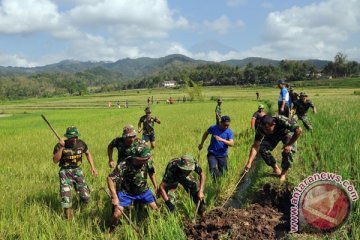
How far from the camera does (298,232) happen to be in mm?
5082

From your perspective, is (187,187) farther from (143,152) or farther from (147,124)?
(147,124)

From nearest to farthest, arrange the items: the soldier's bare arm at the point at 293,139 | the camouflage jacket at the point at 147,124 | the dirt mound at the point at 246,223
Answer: the dirt mound at the point at 246,223
the soldier's bare arm at the point at 293,139
the camouflage jacket at the point at 147,124

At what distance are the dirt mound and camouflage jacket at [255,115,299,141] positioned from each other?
1.26m

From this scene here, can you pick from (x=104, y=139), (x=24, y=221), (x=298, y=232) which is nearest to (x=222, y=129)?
(x=298, y=232)

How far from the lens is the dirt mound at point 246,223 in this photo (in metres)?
5.13

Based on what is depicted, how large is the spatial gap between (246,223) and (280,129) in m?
2.72

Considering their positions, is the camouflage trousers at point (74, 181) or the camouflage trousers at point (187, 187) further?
the camouflage trousers at point (74, 181)

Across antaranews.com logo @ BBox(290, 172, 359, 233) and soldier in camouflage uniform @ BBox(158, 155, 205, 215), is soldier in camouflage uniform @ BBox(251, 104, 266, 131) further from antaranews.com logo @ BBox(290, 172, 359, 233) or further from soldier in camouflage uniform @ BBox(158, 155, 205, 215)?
antaranews.com logo @ BBox(290, 172, 359, 233)

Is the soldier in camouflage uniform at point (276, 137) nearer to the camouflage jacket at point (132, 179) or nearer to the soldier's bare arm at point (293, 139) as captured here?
the soldier's bare arm at point (293, 139)

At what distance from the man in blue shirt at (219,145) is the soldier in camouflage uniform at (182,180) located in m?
1.61

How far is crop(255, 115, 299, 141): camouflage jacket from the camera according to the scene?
23.1 ft

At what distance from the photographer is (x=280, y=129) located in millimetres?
7543

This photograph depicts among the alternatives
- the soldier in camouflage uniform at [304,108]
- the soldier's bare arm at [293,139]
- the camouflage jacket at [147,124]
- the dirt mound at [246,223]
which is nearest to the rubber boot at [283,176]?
the soldier's bare arm at [293,139]

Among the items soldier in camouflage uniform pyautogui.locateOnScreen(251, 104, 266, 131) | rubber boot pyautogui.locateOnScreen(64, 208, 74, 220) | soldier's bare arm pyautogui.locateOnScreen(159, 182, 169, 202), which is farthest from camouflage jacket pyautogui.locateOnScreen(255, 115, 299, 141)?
rubber boot pyautogui.locateOnScreen(64, 208, 74, 220)
